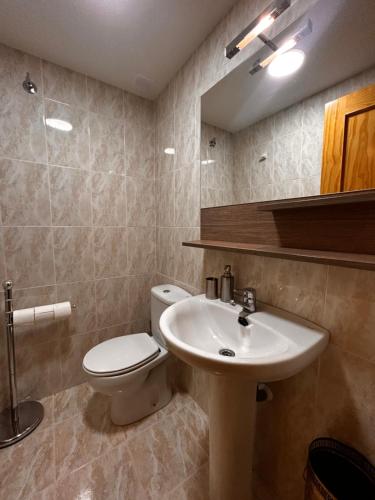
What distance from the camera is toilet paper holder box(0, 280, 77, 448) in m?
1.18

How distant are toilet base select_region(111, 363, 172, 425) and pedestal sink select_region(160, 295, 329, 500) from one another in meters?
0.58

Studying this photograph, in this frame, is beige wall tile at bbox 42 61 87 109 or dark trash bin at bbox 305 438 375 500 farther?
beige wall tile at bbox 42 61 87 109

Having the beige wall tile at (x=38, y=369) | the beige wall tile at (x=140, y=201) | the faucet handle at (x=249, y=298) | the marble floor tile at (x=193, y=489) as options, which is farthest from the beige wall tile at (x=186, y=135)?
the marble floor tile at (x=193, y=489)

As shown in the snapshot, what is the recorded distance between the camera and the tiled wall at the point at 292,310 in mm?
642

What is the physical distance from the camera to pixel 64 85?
1.35 meters

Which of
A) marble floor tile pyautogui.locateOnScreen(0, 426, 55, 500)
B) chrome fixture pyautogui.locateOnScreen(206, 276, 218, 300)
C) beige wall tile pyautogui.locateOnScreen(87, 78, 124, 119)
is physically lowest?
marble floor tile pyautogui.locateOnScreen(0, 426, 55, 500)

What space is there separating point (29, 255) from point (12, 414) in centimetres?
97

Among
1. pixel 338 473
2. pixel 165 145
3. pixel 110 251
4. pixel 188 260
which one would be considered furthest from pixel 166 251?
pixel 338 473

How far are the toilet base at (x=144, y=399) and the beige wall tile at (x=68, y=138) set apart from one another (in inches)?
58.6

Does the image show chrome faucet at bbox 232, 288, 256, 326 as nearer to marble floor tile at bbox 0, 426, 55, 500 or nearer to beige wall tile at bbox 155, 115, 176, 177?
beige wall tile at bbox 155, 115, 176, 177

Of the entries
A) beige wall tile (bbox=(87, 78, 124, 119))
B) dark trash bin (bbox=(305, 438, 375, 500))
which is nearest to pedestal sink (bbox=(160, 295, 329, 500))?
dark trash bin (bbox=(305, 438, 375, 500))

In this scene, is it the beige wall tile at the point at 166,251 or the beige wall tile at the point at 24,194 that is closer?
the beige wall tile at the point at 24,194

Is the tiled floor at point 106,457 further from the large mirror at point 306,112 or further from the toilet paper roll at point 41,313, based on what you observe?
the large mirror at point 306,112

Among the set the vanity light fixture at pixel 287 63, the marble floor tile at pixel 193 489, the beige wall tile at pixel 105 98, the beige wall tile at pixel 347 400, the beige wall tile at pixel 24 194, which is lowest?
the marble floor tile at pixel 193 489
